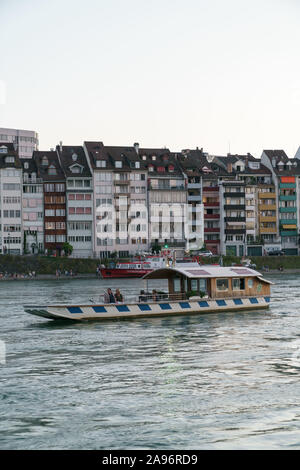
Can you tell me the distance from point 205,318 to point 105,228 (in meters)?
82.2

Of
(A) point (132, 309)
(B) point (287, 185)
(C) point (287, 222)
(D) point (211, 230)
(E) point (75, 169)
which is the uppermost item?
(E) point (75, 169)

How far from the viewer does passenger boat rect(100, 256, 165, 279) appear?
350 ft

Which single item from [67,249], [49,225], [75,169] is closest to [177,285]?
[67,249]

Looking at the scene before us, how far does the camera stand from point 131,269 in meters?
108

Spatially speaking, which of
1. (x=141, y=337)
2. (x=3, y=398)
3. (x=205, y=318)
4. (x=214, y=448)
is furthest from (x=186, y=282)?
(x=214, y=448)

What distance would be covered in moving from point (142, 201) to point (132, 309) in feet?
286

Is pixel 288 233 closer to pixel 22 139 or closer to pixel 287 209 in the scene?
pixel 287 209

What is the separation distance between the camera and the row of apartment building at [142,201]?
398 ft

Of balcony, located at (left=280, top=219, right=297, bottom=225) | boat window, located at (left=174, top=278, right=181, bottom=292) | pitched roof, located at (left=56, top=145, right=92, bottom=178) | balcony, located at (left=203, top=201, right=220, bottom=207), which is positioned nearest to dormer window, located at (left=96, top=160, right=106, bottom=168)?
Result: pitched roof, located at (left=56, top=145, right=92, bottom=178)

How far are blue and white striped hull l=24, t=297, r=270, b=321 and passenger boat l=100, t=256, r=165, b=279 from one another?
61922 mm

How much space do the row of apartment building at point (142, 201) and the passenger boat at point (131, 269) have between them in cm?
1478

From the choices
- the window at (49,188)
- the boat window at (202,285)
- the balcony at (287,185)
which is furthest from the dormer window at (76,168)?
the boat window at (202,285)

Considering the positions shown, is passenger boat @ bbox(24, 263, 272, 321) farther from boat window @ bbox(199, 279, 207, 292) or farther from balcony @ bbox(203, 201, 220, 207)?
balcony @ bbox(203, 201, 220, 207)

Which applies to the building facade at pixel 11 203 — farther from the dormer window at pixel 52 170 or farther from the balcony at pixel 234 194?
the balcony at pixel 234 194
